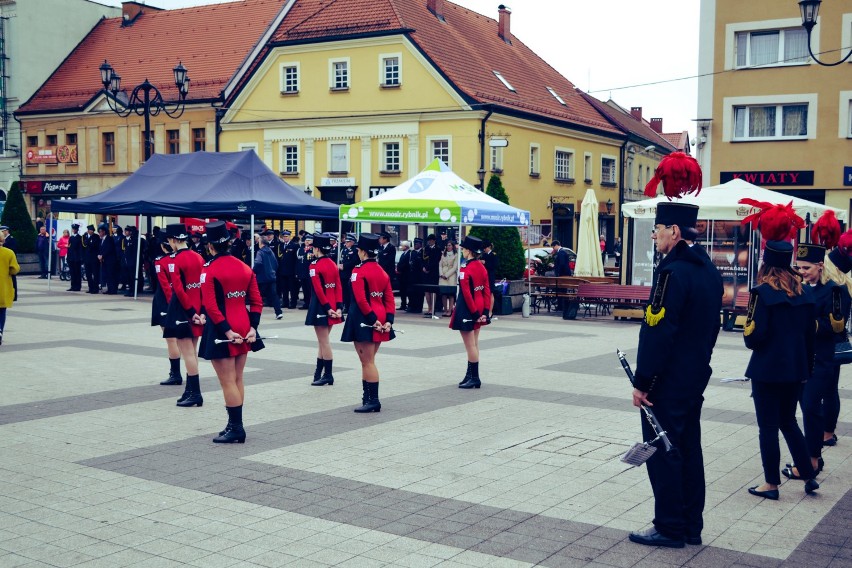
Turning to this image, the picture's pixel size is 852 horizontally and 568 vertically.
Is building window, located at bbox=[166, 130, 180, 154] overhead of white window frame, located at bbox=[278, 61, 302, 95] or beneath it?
beneath

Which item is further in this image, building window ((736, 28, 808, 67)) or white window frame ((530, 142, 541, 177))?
white window frame ((530, 142, 541, 177))

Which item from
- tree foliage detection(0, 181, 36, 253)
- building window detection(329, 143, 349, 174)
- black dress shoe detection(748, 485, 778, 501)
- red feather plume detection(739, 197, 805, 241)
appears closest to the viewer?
black dress shoe detection(748, 485, 778, 501)

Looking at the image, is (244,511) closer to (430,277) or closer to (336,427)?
(336,427)

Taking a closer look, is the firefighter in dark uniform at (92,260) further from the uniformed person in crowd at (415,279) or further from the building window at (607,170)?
the building window at (607,170)

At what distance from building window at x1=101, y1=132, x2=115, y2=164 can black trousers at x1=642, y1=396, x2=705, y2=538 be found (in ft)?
146

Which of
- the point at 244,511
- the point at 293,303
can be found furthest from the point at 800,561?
the point at 293,303

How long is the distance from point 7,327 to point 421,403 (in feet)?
34.8

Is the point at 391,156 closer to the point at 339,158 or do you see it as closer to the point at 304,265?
the point at 339,158

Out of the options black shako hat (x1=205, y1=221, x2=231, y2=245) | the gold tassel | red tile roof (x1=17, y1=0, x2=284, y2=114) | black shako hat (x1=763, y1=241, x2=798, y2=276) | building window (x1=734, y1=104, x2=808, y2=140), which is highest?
red tile roof (x1=17, y1=0, x2=284, y2=114)

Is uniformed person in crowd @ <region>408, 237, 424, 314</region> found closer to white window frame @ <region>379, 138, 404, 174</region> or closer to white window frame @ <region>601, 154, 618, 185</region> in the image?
white window frame @ <region>379, 138, 404, 174</region>

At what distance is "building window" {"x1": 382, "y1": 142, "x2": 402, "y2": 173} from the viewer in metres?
38.2

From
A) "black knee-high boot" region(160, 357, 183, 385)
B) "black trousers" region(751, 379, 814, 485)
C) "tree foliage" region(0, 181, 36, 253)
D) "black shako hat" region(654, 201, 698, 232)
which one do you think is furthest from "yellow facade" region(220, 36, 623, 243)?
"black shako hat" region(654, 201, 698, 232)

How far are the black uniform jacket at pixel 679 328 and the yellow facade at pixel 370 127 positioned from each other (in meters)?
30.9

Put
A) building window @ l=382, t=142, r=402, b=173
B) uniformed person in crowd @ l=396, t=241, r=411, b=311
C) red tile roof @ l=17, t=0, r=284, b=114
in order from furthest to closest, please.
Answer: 1. red tile roof @ l=17, t=0, r=284, b=114
2. building window @ l=382, t=142, r=402, b=173
3. uniformed person in crowd @ l=396, t=241, r=411, b=311
